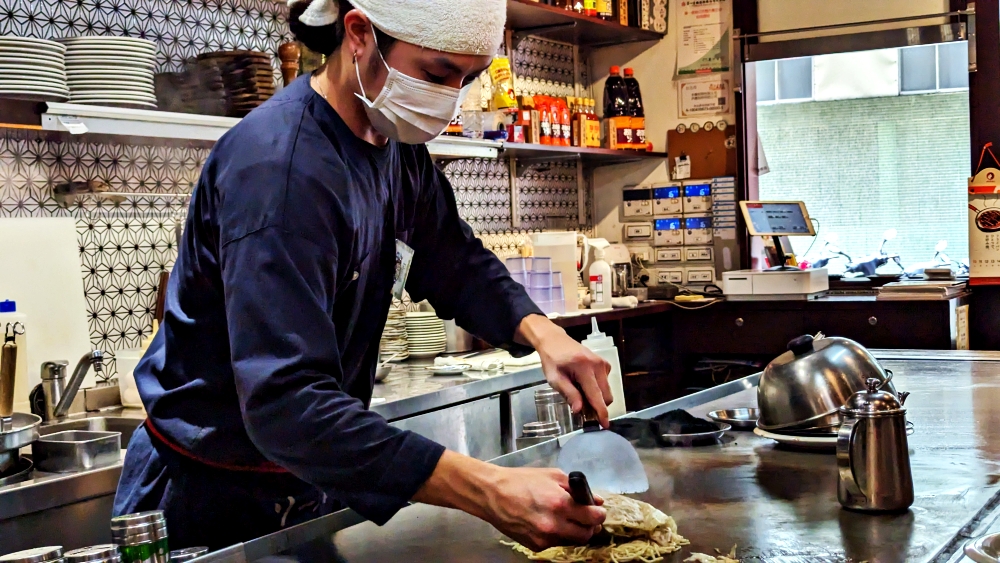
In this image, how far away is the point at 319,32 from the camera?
1.51 m

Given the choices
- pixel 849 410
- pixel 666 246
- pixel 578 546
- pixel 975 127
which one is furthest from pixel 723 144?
A: pixel 578 546

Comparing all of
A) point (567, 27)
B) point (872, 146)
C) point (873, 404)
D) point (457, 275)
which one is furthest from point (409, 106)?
point (872, 146)

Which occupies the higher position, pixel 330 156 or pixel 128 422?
pixel 330 156

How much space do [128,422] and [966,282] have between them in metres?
3.73

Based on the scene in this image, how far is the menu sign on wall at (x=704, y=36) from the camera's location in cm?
539

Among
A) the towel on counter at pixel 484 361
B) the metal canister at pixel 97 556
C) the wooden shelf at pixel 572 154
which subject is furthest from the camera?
the wooden shelf at pixel 572 154

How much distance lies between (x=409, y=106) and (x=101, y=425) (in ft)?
5.89

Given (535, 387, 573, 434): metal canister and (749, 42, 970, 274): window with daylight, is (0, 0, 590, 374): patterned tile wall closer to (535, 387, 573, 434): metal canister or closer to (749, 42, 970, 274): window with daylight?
(535, 387, 573, 434): metal canister

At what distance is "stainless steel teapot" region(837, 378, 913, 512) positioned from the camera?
152 centimetres

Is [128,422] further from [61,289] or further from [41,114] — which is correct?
[41,114]

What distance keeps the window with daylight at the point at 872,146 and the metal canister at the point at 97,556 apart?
470 cm

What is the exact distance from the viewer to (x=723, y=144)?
5.38 m

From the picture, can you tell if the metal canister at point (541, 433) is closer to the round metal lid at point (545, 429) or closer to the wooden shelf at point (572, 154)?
the round metal lid at point (545, 429)

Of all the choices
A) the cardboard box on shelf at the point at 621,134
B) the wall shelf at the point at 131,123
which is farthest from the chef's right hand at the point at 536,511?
the cardboard box on shelf at the point at 621,134
